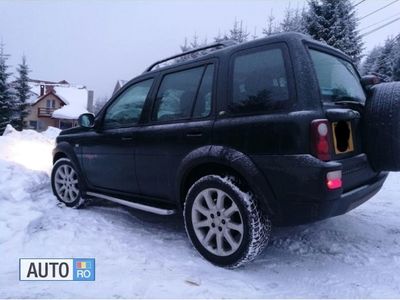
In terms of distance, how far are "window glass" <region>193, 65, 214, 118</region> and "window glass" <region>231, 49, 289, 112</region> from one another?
28 cm

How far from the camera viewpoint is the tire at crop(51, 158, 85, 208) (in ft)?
15.0

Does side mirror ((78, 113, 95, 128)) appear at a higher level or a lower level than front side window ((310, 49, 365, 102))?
lower

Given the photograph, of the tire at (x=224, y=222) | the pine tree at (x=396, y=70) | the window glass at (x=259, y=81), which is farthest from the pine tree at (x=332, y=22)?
the tire at (x=224, y=222)

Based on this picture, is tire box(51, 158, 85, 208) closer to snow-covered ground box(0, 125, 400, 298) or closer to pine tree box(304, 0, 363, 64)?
snow-covered ground box(0, 125, 400, 298)

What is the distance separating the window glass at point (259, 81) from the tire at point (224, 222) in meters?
0.70

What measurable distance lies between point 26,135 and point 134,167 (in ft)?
24.6

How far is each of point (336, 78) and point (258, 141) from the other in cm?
106

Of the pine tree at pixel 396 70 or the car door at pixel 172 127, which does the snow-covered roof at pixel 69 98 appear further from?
the car door at pixel 172 127

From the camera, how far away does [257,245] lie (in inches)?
106

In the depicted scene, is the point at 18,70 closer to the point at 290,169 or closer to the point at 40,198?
the point at 40,198

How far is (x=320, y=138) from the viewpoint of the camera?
2.38 meters

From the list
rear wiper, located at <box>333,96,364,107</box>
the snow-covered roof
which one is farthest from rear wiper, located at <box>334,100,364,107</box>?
the snow-covered roof

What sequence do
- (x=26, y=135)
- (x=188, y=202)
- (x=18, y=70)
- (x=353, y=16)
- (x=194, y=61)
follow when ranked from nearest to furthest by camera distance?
(x=188, y=202) → (x=194, y=61) → (x=26, y=135) → (x=353, y=16) → (x=18, y=70)

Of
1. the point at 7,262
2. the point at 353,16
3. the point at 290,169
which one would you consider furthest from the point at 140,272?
the point at 353,16
